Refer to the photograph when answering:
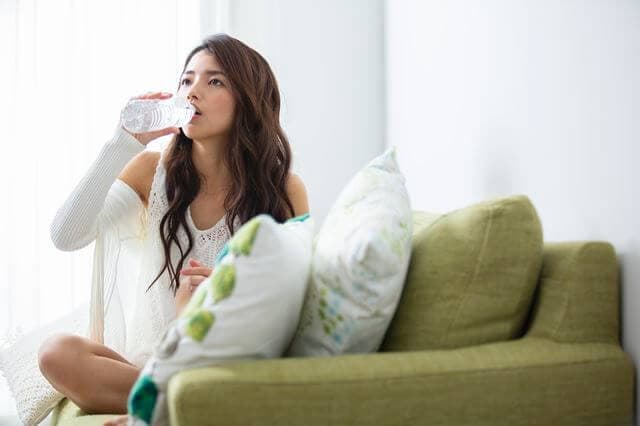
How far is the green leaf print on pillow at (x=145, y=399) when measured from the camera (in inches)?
46.2

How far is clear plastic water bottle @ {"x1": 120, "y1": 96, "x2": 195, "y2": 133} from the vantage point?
6.89ft

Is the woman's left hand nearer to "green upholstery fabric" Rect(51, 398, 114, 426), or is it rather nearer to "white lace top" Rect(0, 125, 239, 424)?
"green upholstery fabric" Rect(51, 398, 114, 426)

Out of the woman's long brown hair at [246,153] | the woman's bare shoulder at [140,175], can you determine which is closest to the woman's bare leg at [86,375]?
the woman's long brown hair at [246,153]

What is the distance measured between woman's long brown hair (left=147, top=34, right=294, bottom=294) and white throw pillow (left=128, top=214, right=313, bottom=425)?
96cm

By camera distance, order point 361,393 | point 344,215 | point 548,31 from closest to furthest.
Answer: point 361,393
point 344,215
point 548,31

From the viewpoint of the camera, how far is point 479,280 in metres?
1.28

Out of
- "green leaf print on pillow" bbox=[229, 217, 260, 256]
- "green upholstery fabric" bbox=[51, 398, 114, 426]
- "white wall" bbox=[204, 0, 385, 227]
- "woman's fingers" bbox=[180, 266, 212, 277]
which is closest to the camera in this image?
"green leaf print on pillow" bbox=[229, 217, 260, 256]

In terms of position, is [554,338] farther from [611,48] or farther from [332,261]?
[611,48]

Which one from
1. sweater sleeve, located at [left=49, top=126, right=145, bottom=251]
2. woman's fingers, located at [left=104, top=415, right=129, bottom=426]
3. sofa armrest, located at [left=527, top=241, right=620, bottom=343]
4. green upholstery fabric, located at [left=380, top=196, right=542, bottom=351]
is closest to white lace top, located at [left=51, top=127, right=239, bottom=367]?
sweater sleeve, located at [left=49, top=126, right=145, bottom=251]

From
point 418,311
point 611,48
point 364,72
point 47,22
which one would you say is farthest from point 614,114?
point 47,22

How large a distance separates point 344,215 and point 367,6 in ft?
6.67

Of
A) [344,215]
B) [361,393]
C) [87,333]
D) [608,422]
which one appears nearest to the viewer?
[361,393]

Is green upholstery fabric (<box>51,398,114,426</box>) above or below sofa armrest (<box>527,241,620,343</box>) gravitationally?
below

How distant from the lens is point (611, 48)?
1.32m
